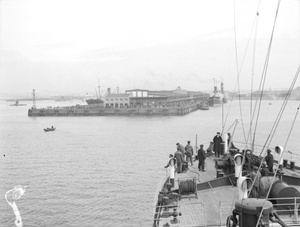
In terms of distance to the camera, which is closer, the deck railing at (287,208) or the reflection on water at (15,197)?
the deck railing at (287,208)

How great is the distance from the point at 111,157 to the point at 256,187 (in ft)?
112

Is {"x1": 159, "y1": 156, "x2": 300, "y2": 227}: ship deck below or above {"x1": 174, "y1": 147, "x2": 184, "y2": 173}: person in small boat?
below

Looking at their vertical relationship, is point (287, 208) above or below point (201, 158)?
below

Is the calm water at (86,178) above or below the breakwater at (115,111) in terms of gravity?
below

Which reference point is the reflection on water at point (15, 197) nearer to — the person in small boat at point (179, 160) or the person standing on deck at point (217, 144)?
the person in small boat at point (179, 160)

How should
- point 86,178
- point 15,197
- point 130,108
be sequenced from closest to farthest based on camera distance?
point 15,197
point 86,178
point 130,108

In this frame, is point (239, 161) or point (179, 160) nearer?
point (239, 161)

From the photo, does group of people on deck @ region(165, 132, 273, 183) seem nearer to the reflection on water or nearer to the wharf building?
the reflection on water

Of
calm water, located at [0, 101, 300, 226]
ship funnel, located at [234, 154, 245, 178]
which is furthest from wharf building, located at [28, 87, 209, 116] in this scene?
ship funnel, located at [234, 154, 245, 178]

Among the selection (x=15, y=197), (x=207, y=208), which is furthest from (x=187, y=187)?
(x=15, y=197)

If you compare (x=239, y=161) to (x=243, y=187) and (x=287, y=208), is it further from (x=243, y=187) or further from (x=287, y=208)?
(x=243, y=187)

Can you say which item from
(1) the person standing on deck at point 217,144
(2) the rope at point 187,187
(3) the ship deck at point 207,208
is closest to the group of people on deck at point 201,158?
(1) the person standing on deck at point 217,144

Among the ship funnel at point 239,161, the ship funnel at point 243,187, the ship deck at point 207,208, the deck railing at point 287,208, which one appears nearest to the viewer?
the ship funnel at point 243,187

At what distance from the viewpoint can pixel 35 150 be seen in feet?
171
